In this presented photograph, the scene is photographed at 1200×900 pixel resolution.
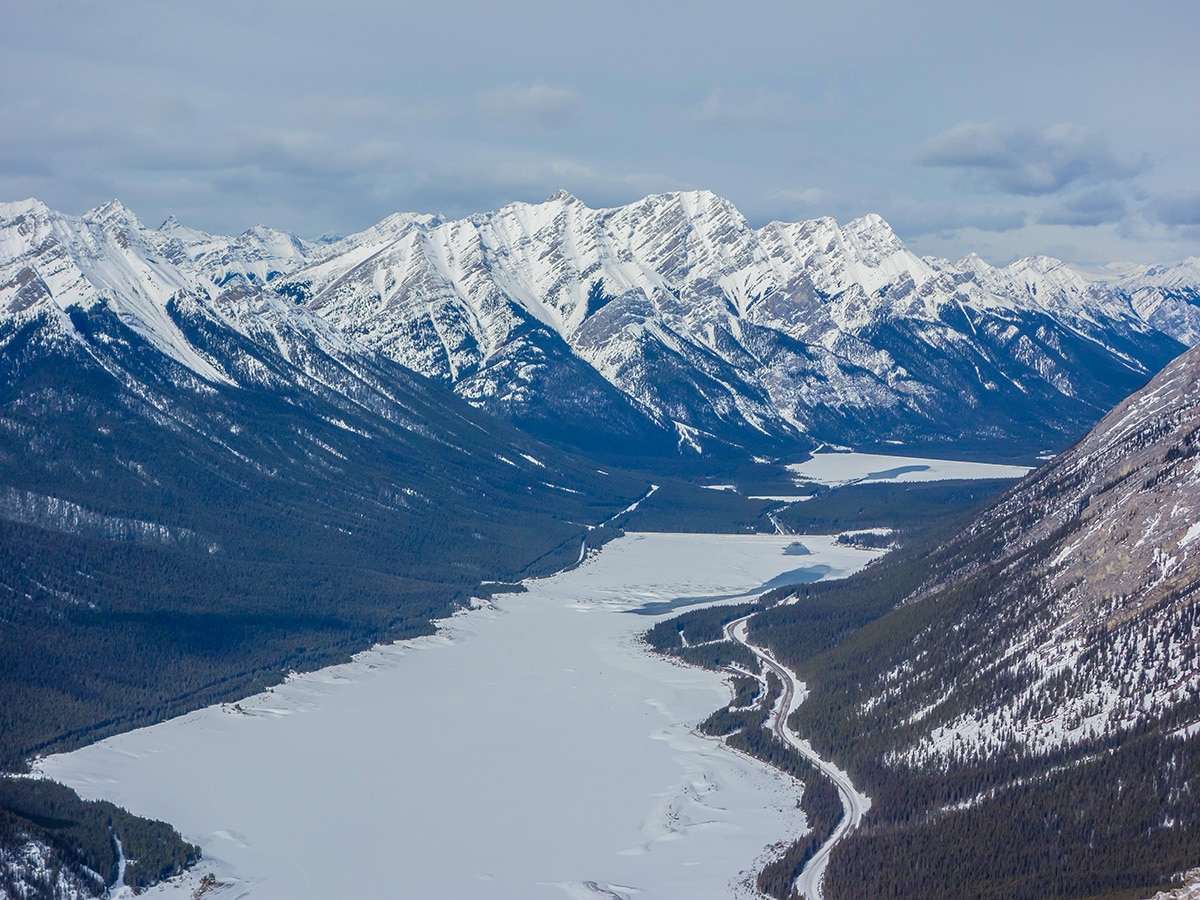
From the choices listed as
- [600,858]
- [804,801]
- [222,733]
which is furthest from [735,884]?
[222,733]

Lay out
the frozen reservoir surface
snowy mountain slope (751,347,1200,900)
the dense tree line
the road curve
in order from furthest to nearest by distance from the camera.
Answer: the frozen reservoir surface → the road curve → the dense tree line → snowy mountain slope (751,347,1200,900)

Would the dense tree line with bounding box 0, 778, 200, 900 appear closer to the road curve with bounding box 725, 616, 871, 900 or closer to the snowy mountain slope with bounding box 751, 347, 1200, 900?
the road curve with bounding box 725, 616, 871, 900

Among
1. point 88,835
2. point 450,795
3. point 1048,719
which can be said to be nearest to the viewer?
point 88,835

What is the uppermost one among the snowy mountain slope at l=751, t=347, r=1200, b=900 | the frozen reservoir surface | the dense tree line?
the snowy mountain slope at l=751, t=347, r=1200, b=900

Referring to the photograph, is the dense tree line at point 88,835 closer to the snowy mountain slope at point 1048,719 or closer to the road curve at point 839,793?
the road curve at point 839,793

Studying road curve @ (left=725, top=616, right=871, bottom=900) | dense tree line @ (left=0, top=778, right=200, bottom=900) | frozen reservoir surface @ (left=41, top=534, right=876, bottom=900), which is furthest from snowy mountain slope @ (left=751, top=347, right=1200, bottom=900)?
dense tree line @ (left=0, top=778, right=200, bottom=900)

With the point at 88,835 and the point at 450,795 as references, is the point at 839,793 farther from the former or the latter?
the point at 88,835

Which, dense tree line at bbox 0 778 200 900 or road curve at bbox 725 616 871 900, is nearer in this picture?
dense tree line at bbox 0 778 200 900

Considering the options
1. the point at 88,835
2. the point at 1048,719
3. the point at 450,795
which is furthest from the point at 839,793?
the point at 88,835

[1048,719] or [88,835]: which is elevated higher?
[1048,719]
